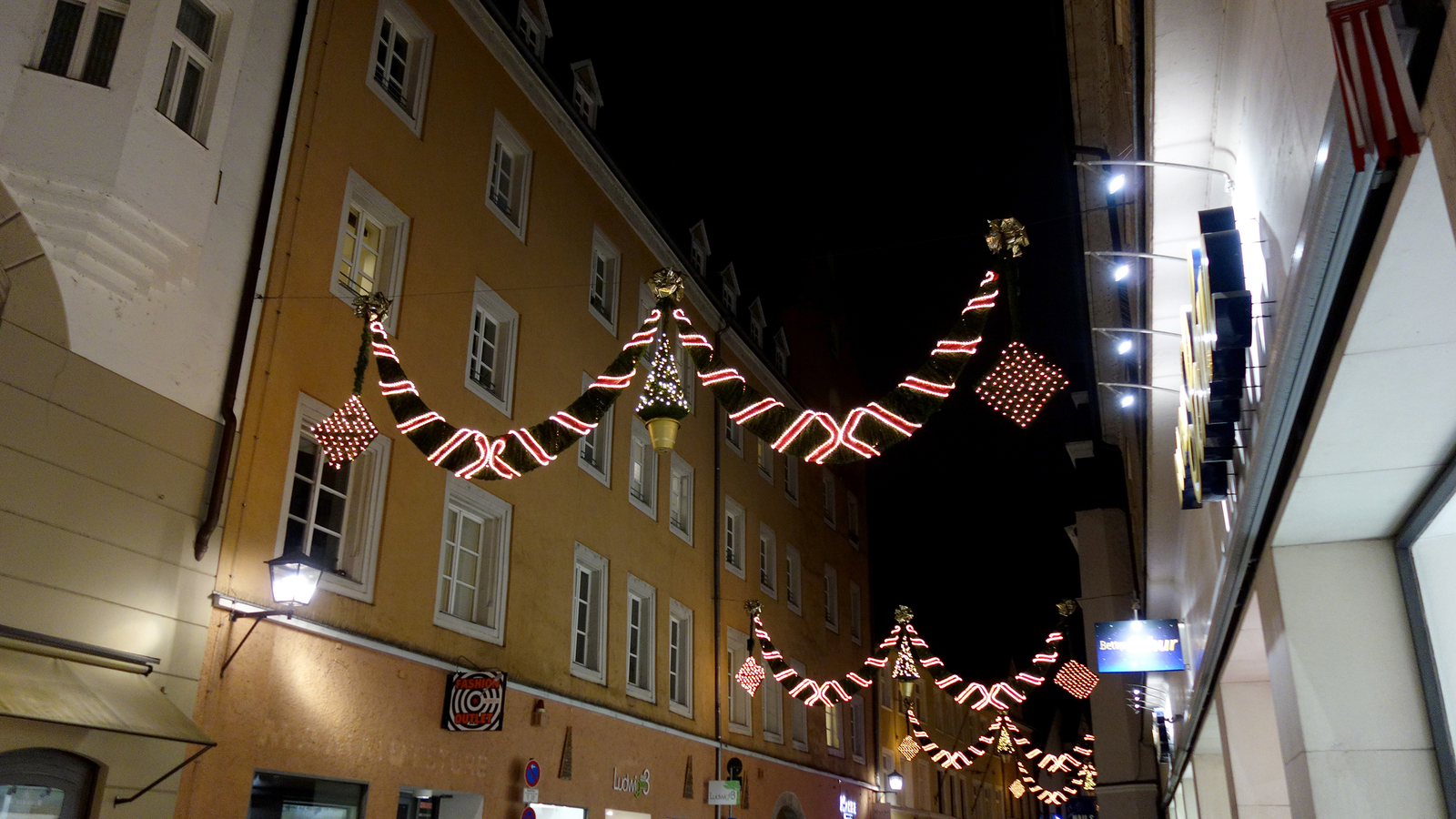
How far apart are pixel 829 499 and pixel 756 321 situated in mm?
6051

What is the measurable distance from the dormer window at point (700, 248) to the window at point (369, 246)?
34.7ft

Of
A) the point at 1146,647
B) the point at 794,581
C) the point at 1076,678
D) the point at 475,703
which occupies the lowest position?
the point at 475,703

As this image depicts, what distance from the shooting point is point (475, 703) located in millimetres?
12188

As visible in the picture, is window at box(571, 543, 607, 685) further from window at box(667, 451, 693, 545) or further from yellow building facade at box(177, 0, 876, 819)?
window at box(667, 451, 693, 545)

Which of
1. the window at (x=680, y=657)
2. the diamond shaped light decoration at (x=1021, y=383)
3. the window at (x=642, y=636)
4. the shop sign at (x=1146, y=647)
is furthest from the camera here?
the window at (x=680, y=657)

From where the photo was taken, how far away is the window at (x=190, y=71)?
9.88 meters

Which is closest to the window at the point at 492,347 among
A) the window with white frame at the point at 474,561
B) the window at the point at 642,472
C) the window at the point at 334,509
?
the window with white frame at the point at 474,561

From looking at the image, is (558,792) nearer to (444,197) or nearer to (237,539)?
(237,539)

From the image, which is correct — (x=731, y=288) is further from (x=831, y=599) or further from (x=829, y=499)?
(x=831, y=599)

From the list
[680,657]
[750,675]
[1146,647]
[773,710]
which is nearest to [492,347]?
[680,657]

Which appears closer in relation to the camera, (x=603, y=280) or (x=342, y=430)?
(x=342, y=430)

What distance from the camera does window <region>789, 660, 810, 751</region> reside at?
25103mm

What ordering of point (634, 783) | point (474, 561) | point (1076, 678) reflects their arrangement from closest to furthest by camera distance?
point (474, 561) < point (634, 783) < point (1076, 678)

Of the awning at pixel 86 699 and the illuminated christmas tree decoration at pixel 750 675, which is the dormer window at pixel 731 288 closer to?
the illuminated christmas tree decoration at pixel 750 675
